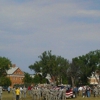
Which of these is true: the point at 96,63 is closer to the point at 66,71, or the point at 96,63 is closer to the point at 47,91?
the point at 66,71

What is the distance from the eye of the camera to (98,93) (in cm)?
5438

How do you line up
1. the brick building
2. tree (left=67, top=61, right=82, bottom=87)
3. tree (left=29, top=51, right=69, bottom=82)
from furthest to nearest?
the brick building → tree (left=67, top=61, right=82, bottom=87) → tree (left=29, top=51, right=69, bottom=82)

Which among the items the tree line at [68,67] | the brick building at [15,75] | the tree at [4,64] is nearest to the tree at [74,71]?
the tree line at [68,67]

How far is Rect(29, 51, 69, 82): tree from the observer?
103 meters

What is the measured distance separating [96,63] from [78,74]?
8.83 m

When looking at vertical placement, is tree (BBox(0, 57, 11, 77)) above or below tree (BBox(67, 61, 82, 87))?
above

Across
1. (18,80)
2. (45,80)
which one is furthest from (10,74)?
(45,80)

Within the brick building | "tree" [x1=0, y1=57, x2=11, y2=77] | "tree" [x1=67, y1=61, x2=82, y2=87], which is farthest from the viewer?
the brick building

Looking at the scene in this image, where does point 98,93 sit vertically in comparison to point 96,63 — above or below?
below

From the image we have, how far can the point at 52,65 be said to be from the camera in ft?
339

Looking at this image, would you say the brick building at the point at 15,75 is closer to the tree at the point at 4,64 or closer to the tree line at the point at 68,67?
the tree at the point at 4,64

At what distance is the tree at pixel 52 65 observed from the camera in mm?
102875

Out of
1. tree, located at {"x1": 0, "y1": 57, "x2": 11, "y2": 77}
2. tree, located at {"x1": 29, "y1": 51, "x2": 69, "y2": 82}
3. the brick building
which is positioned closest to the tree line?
tree, located at {"x1": 29, "y1": 51, "x2": 69, "y2": 82}

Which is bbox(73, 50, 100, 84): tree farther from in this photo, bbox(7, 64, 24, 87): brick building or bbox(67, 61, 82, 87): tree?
bbox(7, 64, 24, 87): brick building
